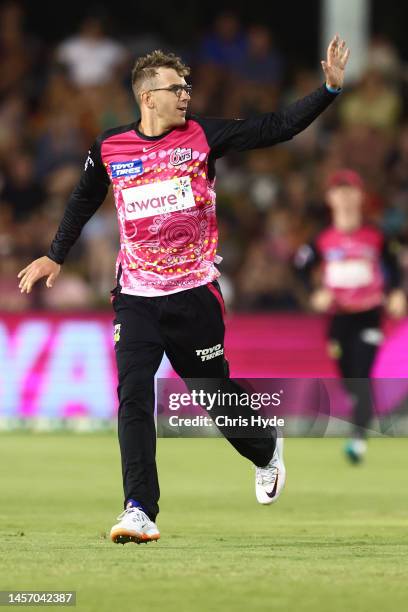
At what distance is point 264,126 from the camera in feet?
25.2

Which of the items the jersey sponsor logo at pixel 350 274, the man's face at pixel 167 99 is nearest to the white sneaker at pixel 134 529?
the man's face at pixel 167 99

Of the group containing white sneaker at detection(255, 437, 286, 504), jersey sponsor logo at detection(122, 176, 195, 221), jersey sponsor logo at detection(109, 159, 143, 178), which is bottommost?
white sneaker at detection(255, 437, 286, 504)

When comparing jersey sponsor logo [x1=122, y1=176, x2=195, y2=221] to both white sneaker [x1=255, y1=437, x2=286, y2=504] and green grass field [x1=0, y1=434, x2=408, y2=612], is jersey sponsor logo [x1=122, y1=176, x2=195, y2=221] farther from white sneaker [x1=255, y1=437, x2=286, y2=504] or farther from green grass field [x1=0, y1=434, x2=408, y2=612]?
green grass field [x1=0, y1=434, x2=408, y2=612]

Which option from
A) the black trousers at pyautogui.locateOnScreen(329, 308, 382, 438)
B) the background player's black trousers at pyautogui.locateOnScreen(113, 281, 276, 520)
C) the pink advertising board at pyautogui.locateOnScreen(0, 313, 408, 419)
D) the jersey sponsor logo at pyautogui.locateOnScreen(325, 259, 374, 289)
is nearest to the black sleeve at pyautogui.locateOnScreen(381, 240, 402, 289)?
the jersey sponsor logo at pyautogui.locateOnScreen(325, 259, 374, 289)

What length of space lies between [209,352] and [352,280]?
626cm

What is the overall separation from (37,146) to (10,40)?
193 cm

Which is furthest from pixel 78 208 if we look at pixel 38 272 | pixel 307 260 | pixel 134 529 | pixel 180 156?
pixel 307 260

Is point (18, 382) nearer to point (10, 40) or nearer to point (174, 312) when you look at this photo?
point (10, 40)

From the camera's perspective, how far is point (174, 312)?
7855mm

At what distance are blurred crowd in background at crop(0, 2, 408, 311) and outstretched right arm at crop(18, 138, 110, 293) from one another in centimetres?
882

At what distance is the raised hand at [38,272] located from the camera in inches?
318

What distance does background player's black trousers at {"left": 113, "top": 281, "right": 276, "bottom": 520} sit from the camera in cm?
762

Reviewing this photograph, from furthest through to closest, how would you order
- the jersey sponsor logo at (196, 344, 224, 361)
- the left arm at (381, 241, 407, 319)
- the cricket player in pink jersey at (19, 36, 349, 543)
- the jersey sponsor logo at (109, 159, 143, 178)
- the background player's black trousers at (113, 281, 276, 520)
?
the left arm at (381, 241, 407, 319) → the jersey sponsor logo at (196, 344, 224, 361) → the jersey sponsor logo at (109, 159, 143, 178) → the cricket player in pink jersey at (19, 36, 349, 543) → the background player's black trousers at (113, 281, 276, 520)

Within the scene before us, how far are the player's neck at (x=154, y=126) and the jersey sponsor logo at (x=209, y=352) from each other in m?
1.19
